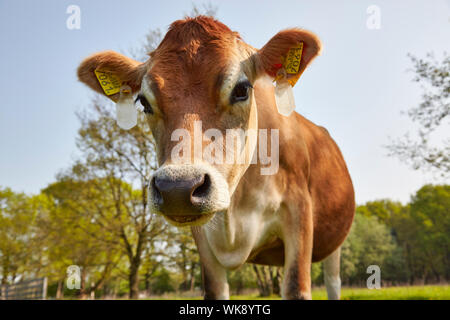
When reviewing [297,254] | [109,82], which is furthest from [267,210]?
[109,82]

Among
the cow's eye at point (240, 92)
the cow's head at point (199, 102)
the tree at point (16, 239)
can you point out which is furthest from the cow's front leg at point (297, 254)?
the tree at point (16, 239)

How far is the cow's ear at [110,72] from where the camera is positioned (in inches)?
124

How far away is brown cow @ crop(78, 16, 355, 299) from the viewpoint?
6.81 feet

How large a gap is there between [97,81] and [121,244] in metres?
15.1

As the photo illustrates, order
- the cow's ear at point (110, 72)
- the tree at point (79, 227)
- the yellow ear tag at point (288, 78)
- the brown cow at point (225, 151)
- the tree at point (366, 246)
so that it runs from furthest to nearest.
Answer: the tree at point (366, 246)
the tree at point (79, 227)
the cow's ear at point (110, 72)
the yellow ear tag at point (288, 78)
the brown cow at point (225, 151)

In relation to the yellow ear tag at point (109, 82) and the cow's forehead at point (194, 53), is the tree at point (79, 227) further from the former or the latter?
the cow's forehead at point (194, 53)

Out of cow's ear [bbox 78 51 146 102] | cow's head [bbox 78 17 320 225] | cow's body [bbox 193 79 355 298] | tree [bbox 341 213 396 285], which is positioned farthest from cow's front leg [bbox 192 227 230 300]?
tree [bbox 341 213 396 285]

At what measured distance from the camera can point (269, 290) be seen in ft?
74.8

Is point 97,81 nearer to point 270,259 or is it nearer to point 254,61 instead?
point 254,61

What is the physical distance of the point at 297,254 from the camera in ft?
10.4

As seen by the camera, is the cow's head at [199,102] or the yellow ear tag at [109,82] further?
the yellow ear tag at [109,82]

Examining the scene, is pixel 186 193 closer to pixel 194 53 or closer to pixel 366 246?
pixel 194 53

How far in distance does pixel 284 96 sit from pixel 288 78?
0.54 feet
